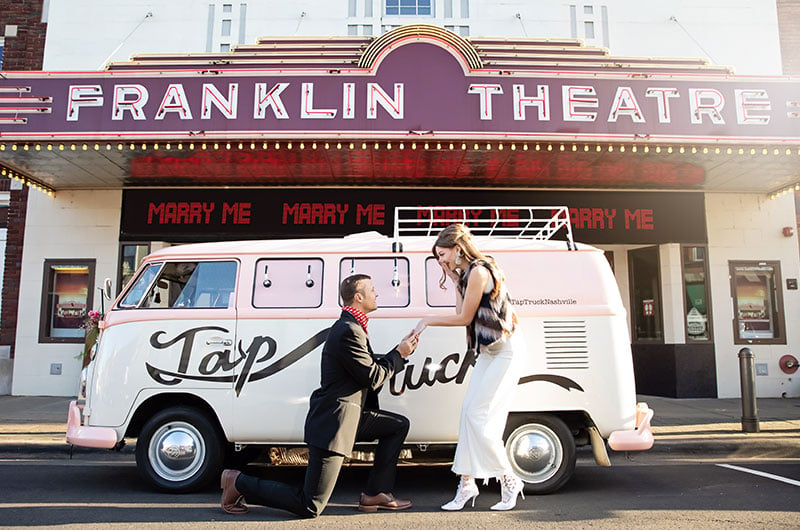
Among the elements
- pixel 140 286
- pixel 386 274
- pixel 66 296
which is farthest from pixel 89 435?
pixel 66 296

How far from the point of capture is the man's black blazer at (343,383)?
4281mm

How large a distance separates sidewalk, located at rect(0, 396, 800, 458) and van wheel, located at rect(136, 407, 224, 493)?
271 centimetres

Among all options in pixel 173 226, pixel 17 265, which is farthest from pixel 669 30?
pixel 17 265

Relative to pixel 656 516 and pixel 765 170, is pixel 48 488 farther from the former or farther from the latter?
pixel 765 170

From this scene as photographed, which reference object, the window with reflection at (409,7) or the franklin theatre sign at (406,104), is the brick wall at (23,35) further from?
the window with reflection at (409,7)

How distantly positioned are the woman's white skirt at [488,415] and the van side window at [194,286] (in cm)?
251

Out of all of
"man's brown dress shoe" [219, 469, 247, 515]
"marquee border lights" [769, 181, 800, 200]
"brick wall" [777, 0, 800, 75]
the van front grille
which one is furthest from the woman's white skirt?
"brick wall" [777, 0, 800, 75]

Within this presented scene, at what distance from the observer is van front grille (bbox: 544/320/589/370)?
528cm

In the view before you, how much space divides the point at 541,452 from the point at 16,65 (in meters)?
14.0

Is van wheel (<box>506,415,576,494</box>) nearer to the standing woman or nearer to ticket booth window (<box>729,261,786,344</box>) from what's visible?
the standing woman

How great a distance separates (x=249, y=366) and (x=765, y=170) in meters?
10.0

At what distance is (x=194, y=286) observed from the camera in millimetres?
5652

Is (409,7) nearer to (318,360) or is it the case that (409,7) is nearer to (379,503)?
(318,360)

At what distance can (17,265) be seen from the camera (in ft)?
40.0
